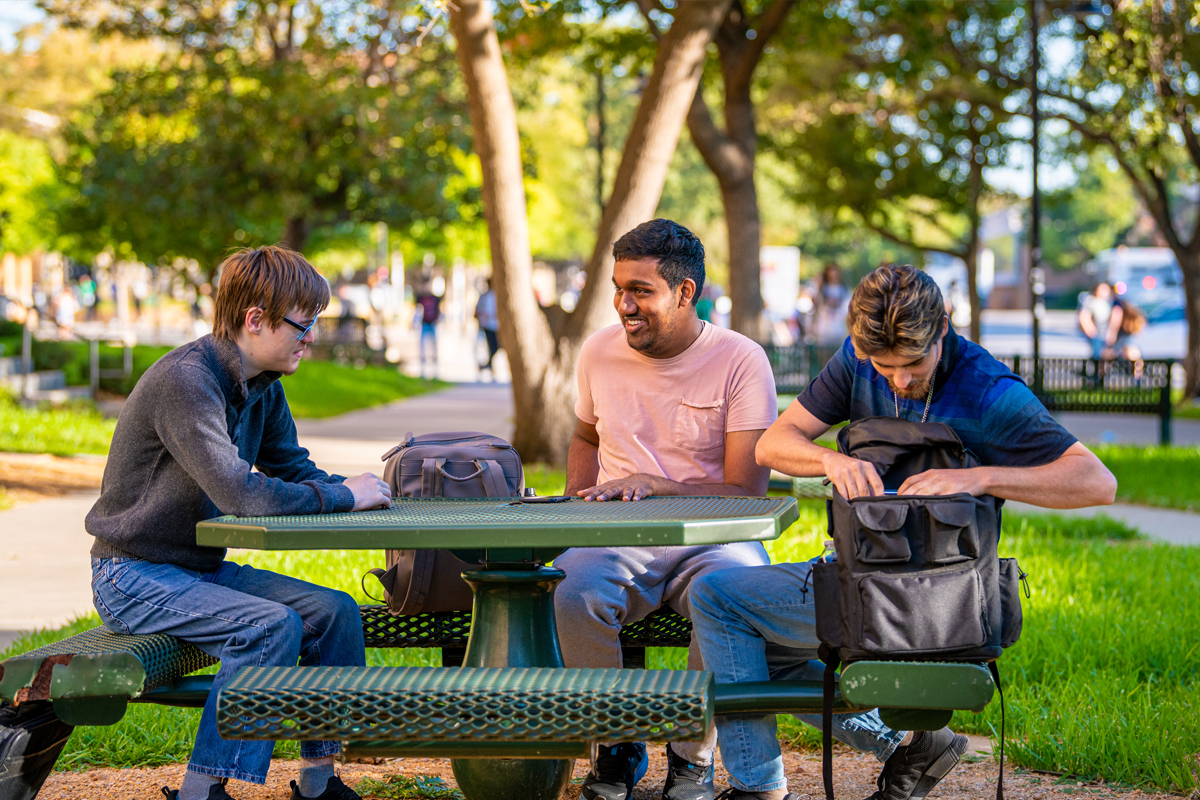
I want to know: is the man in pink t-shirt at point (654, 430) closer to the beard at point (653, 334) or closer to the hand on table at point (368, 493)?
the beard at point (653, 334)

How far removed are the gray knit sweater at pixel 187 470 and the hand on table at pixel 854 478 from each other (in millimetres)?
1250

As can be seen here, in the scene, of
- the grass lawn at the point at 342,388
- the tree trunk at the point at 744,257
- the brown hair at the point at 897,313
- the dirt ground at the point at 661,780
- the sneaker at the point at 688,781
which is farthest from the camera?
the grass lawn at the point at 342,388

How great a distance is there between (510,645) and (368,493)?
0.55m

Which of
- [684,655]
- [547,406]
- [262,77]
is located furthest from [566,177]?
[684,655]

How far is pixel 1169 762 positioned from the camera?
3.81m

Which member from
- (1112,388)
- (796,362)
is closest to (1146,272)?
(796,362)

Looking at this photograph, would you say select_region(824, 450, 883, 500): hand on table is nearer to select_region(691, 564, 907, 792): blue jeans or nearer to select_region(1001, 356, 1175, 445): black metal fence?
select_region(691, 564, 907, 792): blue jeans

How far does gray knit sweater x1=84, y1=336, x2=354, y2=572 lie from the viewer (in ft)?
10.4

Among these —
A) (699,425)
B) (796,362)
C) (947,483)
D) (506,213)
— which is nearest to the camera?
(947,483)

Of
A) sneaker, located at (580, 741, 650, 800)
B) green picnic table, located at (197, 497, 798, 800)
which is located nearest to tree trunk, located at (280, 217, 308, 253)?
sneaker, located at (580, 741, 650, 800)

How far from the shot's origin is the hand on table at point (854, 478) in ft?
9.98

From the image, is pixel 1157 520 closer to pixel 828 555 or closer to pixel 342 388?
pixel 828 555

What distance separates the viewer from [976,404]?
3.29 metres

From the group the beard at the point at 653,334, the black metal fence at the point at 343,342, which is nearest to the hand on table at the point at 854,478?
the beard at the point at 653,334
